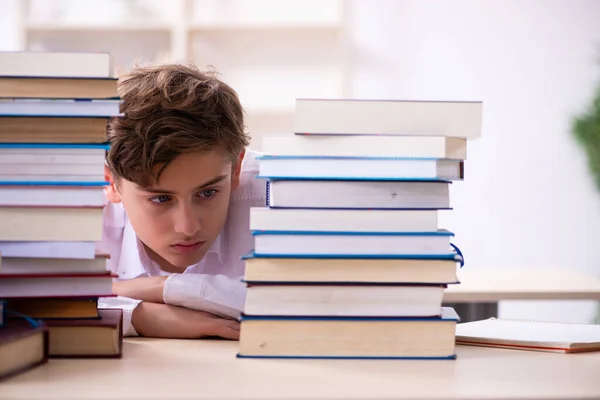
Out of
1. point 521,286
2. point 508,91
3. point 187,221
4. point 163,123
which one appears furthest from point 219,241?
point 508,91

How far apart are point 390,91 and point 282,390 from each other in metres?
3.67

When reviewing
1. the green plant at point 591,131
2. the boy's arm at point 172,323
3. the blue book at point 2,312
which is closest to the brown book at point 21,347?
the blue book at point 2,312

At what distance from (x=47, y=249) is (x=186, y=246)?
645mm

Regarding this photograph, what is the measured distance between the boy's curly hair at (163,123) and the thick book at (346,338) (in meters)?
0.56

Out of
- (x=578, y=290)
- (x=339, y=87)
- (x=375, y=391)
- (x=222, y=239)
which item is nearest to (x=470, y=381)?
(x=375, y=391)

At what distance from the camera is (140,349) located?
3.78ft

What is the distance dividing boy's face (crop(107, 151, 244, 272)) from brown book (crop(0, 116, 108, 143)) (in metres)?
0.47

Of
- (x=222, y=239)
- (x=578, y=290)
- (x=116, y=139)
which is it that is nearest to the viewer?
(x=116, y=139)

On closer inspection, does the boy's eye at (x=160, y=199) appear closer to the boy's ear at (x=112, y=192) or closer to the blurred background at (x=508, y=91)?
the boy's ear at (x=112, y=192)

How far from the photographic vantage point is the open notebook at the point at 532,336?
45.1 inches

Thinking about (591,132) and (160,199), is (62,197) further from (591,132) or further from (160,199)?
(591,132)

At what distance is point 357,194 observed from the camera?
41.9 inches

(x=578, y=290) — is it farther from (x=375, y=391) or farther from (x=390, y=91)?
(x=390, y=91)

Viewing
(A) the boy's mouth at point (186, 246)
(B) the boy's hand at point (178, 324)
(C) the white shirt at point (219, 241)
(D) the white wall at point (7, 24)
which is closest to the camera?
(B) the boy's hand at point (178, 324)
